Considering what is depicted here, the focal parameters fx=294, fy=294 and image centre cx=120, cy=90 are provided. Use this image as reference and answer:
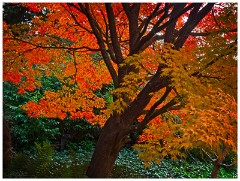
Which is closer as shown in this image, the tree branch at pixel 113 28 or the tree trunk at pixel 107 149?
the tree branch at pixel 113 28

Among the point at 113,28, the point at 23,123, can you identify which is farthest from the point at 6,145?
the point at 23,123

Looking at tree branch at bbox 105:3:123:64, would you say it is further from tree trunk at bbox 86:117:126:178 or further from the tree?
tree trunk at bbox 86:117:126:178

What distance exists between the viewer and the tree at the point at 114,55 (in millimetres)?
4777

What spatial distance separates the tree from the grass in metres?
0.67

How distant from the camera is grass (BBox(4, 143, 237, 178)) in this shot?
481 centimetres

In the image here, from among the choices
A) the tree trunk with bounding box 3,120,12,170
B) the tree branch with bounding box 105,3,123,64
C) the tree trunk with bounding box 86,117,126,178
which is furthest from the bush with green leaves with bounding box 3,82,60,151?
the tree branch with bounding box 105,3,123,64

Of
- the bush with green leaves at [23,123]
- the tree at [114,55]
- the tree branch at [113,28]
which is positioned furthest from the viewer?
the bush with green leaves at [23,123]

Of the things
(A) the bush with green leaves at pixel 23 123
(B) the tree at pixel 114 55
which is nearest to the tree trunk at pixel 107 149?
(B) the tree at pixel 114 55

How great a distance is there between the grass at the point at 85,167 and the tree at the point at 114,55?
26.4 inches

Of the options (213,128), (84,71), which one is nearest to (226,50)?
(213,128)

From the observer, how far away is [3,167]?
4.60 meters

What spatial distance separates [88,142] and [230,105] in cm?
734

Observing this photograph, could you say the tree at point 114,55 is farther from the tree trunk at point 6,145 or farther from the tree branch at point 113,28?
the tree trunk at point 6,145

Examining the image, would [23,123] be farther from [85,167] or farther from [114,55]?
[114,55]
